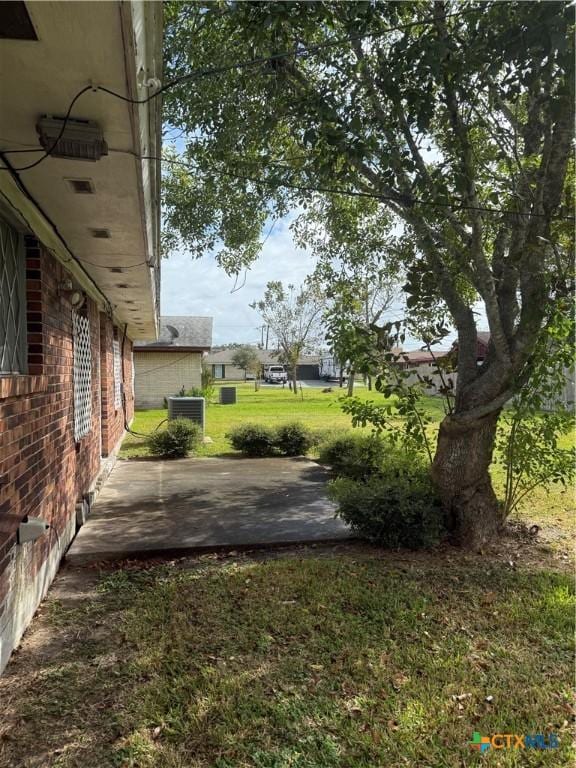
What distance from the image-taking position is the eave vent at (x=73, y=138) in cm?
234

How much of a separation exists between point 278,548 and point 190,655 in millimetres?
1960

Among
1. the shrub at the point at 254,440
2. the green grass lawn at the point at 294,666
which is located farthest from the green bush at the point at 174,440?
the green grass lawn at the point at 294,666

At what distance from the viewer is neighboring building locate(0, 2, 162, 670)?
6.11 feet

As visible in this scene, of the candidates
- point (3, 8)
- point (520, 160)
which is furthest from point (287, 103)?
point (3, 8)

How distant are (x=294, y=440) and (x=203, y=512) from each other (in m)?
4.53

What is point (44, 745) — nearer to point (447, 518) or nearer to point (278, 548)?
point (278, 548)

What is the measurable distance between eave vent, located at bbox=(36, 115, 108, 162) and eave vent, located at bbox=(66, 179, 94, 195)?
475 mm

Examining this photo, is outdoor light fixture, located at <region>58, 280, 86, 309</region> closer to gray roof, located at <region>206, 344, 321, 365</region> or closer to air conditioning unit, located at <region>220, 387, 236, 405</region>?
air conditioning unit, located at <region>220, 387, 236, 405</region>

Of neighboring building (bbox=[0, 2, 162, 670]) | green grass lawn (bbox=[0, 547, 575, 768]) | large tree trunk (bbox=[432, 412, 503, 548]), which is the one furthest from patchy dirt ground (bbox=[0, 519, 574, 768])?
neighboring building (bbox=[0, 2, 162, 670])

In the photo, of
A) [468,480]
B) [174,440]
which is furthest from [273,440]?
[468,480]

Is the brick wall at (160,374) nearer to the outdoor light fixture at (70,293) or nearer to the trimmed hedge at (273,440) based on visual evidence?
the trimmed hedge at (273,440)

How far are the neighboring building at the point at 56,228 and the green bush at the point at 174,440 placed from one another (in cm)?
385

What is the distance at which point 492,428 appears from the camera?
4.77m

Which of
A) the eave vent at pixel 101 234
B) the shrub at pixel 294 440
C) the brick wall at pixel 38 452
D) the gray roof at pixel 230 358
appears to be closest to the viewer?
the brick wall at pixel 38 452
